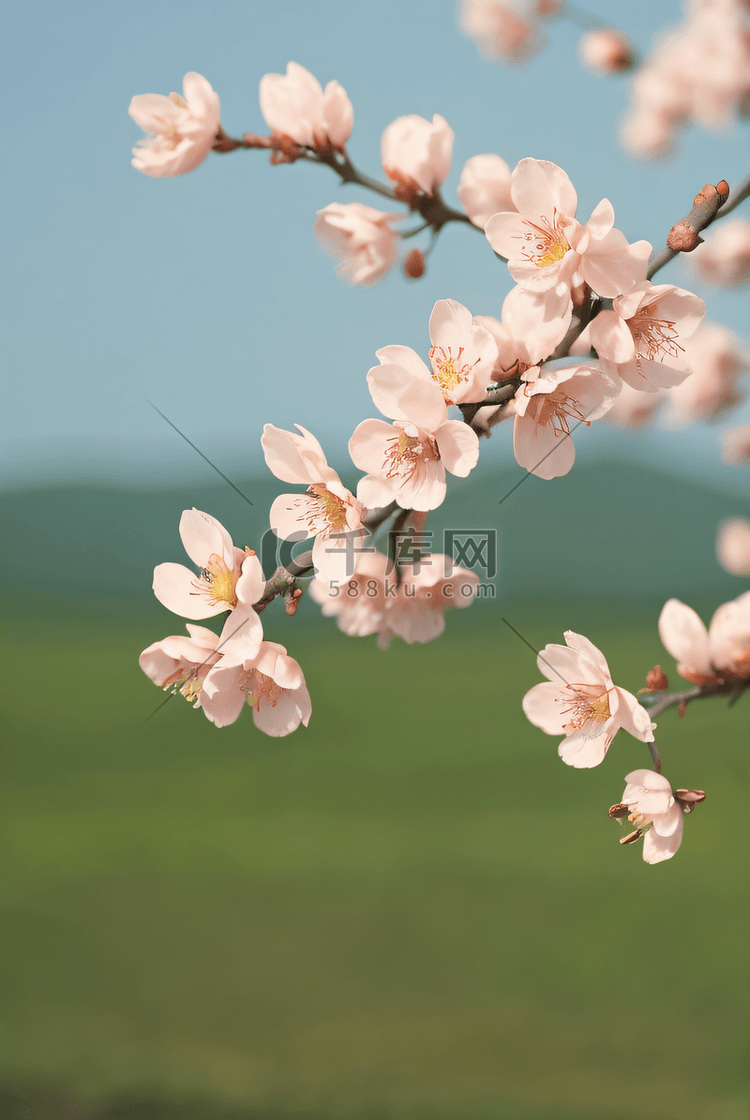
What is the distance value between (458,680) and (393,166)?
20.4ft

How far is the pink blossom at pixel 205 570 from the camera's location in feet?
1.64

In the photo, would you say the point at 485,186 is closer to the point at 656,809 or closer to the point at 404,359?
the point at 404,359

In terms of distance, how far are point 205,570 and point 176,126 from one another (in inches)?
16.7

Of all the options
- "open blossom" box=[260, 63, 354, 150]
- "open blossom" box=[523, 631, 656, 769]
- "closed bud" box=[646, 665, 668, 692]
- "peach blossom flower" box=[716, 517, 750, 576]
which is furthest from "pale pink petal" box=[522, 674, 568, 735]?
"peach blossom flower" box=[716, 517, 750, 576]

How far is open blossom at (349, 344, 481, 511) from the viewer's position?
0.45 meters

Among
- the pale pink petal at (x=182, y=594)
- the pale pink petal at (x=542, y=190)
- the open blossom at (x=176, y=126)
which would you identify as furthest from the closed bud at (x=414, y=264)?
the pale pink petal at (x=182, y=594)

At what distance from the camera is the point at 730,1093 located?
1876mm

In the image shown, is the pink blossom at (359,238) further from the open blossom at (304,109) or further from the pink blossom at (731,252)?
the pink blossom at (731,252)

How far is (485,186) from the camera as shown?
26.5 inches

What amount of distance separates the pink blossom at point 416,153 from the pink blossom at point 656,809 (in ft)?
1.65

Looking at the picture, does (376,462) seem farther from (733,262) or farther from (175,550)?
(733,262)

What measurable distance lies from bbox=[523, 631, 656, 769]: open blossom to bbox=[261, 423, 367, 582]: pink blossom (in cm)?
14

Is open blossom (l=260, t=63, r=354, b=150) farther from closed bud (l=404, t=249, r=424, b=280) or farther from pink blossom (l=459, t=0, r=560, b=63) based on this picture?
pink blossom (l=459, t=0, r=560, b=63)

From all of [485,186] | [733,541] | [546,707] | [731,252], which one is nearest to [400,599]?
[546,707]
